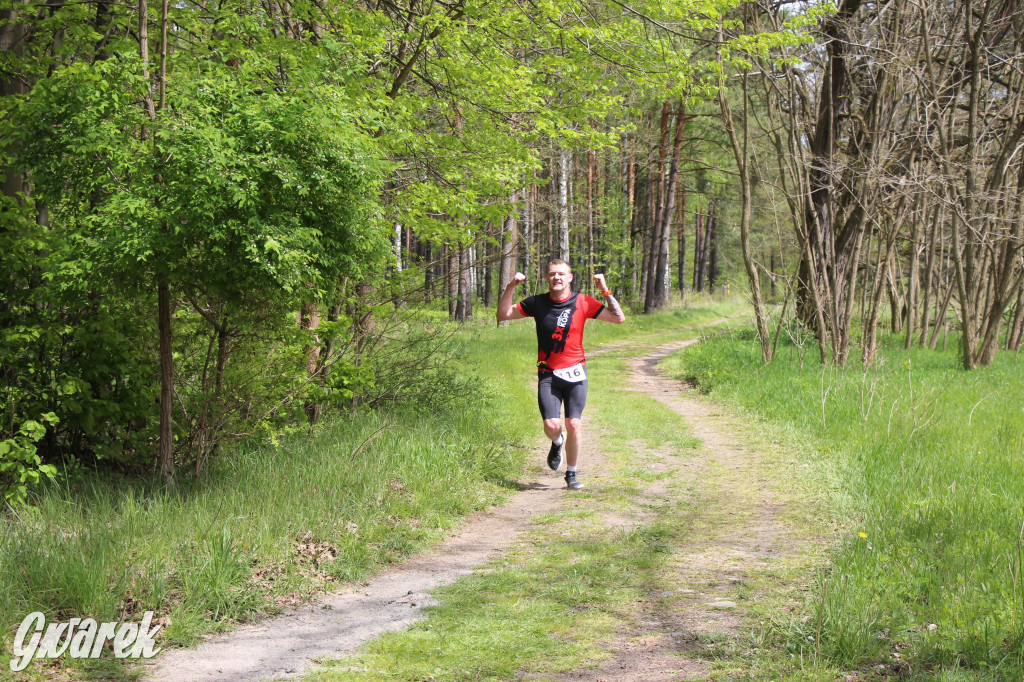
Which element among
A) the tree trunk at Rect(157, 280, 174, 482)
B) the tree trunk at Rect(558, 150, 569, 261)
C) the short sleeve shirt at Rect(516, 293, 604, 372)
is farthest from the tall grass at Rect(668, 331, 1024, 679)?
the tree trunk at Rect(558, 150, 569, 261)

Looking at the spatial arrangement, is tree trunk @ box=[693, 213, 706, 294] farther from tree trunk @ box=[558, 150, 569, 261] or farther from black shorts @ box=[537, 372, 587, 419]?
black shorts @ box=[537, 372, 587, 419]

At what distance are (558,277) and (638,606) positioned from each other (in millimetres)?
3296

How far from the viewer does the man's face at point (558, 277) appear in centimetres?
684

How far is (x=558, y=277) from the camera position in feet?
22.5

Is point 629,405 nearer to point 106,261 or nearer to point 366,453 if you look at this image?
point 366,453

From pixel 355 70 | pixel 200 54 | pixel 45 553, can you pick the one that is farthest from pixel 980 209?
pixel 45 553

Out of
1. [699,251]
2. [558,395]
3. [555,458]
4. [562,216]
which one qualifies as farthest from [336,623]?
[699,251]

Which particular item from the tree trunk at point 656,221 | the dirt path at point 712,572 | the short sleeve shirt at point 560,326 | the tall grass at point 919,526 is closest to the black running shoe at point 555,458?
the short sleeve shirt at point 560,326

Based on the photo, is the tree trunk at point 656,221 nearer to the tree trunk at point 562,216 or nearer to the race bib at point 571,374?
the tree trunk at point 562,216

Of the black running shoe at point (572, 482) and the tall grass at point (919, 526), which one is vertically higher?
the tall grass at point (919, 526)

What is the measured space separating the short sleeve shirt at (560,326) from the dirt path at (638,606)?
1216 millimetres

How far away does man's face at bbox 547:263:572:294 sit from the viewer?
6.84 m

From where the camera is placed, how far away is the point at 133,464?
22.3 ft

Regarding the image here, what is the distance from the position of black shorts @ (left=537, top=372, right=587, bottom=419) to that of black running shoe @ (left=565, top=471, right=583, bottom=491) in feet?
1.78
